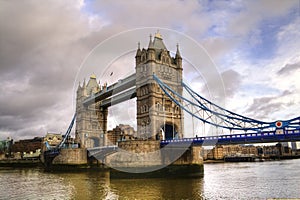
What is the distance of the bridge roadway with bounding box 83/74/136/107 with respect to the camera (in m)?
43.3

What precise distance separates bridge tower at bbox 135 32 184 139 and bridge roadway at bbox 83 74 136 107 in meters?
3.74

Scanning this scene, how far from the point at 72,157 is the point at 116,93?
13.3 metres

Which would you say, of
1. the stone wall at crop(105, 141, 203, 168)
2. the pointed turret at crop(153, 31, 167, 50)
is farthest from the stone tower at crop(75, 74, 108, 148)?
the stone wall at crop(105, 141, 203, 168)

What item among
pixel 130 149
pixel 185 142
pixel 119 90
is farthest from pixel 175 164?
pixel 119 90

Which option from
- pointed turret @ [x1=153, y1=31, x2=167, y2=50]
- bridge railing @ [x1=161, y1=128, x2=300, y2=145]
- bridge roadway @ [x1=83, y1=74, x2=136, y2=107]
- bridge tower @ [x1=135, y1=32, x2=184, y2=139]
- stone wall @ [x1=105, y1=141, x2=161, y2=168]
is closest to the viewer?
bridge railing @ [x1=161, y1=128, x2=300, y2=145]

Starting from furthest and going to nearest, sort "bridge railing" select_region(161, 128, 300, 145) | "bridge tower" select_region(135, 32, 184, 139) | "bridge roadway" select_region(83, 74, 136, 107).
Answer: "bridge roadway" select_region(83, 74, 136, 107) → "bridge tower" select_region(135, 32, 184, 139) → "bridge railing" select_region(161, 128, 300, 145)

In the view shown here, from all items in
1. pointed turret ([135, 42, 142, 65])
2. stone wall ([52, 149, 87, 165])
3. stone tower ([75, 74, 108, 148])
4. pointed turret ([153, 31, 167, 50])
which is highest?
pointed turret ([153, 31, 167, 50])

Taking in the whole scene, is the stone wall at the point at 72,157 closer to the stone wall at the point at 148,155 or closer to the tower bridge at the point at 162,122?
the tower bridge at the point at 162,122

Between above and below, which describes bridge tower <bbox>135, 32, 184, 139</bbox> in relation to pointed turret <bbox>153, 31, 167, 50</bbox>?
below

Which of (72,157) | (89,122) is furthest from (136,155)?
(89,122)

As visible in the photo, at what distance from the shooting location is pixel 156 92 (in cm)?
3644

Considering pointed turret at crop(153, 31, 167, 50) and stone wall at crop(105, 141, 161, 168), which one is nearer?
stone wall at crop(105, 141, 161, 168)

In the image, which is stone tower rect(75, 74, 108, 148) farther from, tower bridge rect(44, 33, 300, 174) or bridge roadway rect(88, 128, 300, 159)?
bridge roadway rect(88, 128, 300, 159)

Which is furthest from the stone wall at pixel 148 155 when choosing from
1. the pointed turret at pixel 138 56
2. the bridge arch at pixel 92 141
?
the bridge arch at pixel 92 141
